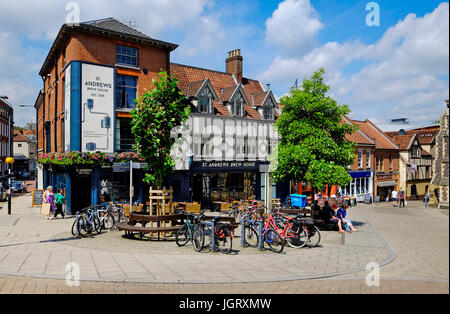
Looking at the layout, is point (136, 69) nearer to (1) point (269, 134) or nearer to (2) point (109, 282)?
(1) point (269, 134)

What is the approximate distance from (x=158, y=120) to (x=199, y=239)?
4568mm

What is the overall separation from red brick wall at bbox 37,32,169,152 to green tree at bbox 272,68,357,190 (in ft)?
25.4

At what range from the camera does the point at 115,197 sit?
23.2 metres

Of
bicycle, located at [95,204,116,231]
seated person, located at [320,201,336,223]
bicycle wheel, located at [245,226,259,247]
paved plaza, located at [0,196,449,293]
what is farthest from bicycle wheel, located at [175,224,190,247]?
seated person, located at [320,201,336,223]

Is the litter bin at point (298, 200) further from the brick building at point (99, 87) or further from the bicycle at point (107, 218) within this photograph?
the bicycle at point (107, 218)

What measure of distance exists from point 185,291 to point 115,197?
1680 cm

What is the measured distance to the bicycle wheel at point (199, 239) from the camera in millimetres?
11586

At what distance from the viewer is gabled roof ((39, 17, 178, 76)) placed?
21875mm

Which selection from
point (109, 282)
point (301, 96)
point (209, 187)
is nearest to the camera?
point (109, 282)

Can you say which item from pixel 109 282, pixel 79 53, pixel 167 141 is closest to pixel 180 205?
pixel 167 141

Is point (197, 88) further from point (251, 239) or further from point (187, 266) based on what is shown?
point (187, 266)

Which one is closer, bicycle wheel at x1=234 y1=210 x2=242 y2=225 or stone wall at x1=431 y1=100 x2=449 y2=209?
stone wall at x1=431 y1=100 x2=449 y2=209

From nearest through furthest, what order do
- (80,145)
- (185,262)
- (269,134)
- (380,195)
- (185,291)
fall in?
(185,291) → (185,262) → (80,145) → (269,134) → (380,195)

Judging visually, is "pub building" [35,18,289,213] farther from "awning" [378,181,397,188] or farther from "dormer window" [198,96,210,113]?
"awning" [378,181,397,188]
